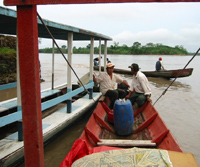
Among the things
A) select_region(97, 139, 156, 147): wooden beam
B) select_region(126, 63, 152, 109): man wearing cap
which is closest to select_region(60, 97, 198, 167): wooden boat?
select_region(97, 139, 156, 147): wooden beam

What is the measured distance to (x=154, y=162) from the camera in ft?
7.00

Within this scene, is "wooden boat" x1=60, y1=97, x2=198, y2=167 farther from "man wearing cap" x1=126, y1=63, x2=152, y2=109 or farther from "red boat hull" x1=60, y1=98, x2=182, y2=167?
"man wearing cap" x1=126, y1=63, x2=152, y2=109

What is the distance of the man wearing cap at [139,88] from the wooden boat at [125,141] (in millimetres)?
203

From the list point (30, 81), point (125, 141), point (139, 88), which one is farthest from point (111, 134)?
point (30, 81)

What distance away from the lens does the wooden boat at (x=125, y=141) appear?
2367 mm

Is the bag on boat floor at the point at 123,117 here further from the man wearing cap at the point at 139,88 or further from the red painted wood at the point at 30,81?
the red painted wood at the point at 30,81

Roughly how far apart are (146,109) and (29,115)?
389cm

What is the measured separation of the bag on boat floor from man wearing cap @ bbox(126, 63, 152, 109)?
1286 mm

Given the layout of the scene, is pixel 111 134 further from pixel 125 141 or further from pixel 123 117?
pixel 125 141

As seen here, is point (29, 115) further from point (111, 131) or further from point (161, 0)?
point (111, 131)

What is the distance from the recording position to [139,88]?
5547mm

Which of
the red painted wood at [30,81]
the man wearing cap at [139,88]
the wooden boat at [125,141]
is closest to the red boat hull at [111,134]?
the wooden boat at [125,141]

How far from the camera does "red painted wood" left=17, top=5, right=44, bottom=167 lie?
1.89 metres

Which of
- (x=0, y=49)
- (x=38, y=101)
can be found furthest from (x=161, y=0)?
(x=0, y=49)
